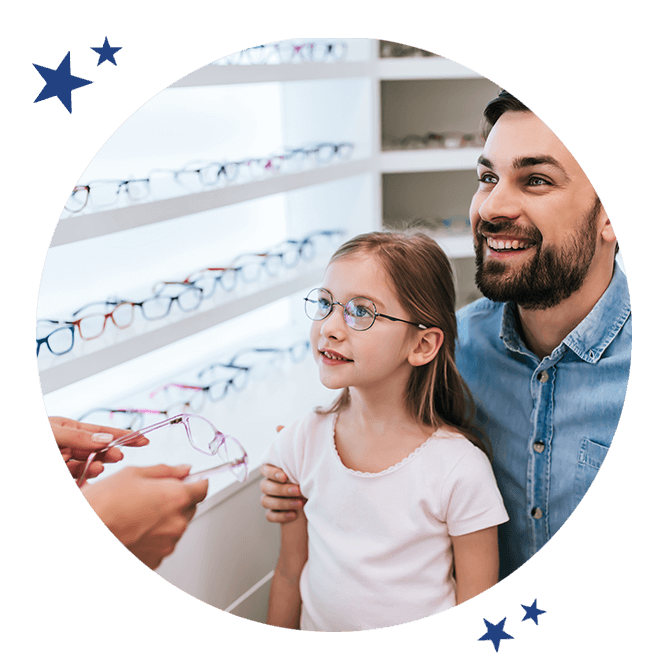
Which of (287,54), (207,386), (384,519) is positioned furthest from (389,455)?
(287,54)

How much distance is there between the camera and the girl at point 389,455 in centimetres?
86

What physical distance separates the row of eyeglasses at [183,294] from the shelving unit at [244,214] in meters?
0.01

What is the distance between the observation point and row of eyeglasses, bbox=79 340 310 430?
3.29 feet

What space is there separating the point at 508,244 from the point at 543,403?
0.24 metres

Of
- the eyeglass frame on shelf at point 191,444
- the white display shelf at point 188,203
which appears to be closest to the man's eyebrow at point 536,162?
the white display shelf at point 188,203

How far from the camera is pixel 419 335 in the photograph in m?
0.89

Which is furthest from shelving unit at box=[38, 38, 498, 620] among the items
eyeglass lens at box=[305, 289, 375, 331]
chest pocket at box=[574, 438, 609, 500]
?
chest pocket at box=[574, 438, 609, 500]

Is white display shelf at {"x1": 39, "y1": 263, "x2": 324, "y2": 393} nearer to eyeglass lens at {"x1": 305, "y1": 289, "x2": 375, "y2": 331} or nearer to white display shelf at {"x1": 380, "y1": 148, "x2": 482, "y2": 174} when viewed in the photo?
eyeglass lens at {"x1": 305, "y1": 289, "x2": 375, "y2": 331}

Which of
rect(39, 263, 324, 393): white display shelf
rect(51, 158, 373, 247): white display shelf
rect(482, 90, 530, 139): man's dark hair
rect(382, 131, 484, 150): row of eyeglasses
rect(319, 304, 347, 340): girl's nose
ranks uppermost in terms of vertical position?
rect(482, 90, 530, 139): man's dark hair

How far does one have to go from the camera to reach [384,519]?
3.04 ft

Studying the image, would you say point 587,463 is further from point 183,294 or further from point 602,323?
point 183,294

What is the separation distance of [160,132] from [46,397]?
1.47ft

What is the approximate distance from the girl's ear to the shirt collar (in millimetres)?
186

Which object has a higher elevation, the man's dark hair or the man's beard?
the man's dark hair
